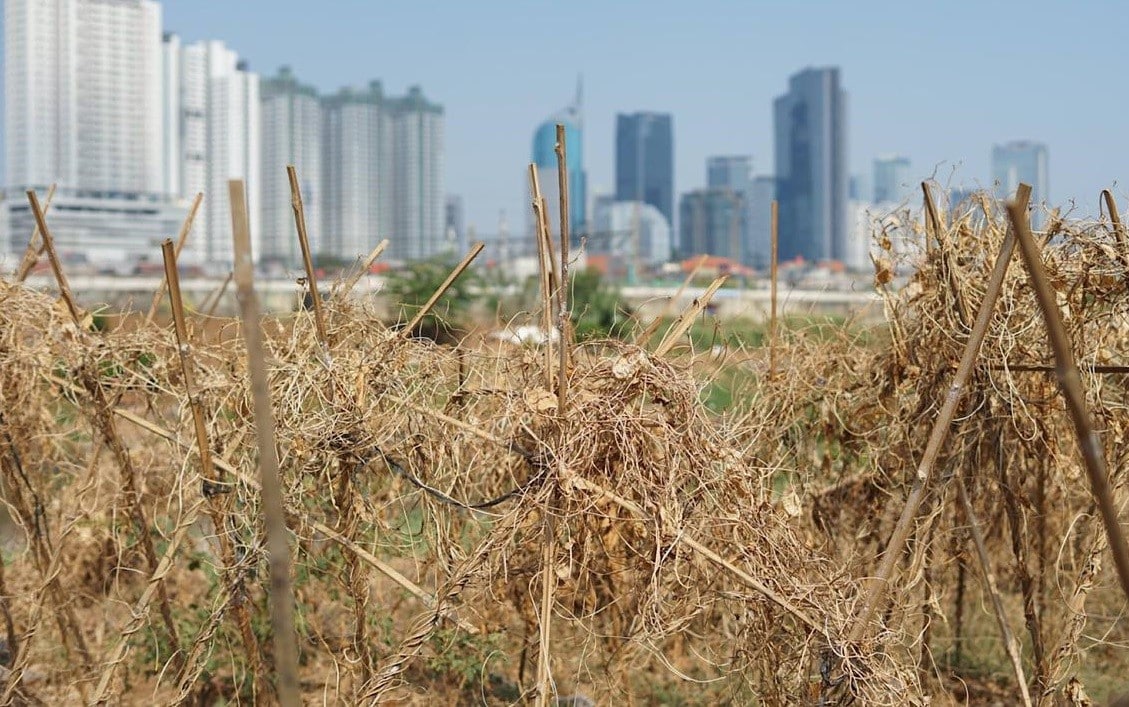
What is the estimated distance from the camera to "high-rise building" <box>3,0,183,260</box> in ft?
326

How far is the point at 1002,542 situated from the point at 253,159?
12305 centimetres

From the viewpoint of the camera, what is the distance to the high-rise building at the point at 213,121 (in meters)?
115

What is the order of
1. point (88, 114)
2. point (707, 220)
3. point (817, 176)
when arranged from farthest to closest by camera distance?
point (817, 176)
point (707, 220)
point (88, 114)

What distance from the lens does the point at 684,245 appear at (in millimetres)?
155000

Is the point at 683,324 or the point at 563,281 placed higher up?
the point at 563,281

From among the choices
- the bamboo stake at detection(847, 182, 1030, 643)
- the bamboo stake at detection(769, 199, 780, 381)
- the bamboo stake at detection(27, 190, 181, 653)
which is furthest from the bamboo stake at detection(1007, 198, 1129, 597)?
the bamboo stake at detection(27, 190, 181, 653)

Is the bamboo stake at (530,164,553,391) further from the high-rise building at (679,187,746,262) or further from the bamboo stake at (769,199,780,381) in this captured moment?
the high-rise building at (679,187,746,262)

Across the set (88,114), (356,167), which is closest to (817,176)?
(356,167)

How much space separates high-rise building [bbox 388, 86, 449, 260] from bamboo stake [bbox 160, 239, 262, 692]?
12656 cm

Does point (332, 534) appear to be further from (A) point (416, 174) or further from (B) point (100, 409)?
(A) point (416, 174)

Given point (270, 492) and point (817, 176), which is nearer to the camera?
point (270, 492)

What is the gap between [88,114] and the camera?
10312cm

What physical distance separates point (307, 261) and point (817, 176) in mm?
193420

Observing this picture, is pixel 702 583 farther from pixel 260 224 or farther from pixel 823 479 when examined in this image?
pixel 260 224
